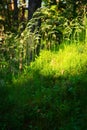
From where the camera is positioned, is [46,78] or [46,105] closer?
[46,105]

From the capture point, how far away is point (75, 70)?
5508 mm

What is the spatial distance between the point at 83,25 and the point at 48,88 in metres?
1.85

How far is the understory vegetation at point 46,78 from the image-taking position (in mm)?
4922

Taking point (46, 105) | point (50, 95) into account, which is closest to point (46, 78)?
point (50, 95)

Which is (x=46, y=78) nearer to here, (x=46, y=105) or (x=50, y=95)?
(x=50, y=95)

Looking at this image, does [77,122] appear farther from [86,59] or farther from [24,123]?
[86,59]

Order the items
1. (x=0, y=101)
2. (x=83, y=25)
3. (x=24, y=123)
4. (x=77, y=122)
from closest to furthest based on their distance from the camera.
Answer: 1. (x=77, y=122)
2. (x=24, y=123)
3. (x=0, y=101)
4. (x=83, y=25)

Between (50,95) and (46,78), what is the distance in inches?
22.0

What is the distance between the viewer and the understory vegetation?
492cm

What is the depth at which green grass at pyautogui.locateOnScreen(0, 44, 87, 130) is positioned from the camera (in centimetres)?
487

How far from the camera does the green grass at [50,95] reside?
4.87 meters

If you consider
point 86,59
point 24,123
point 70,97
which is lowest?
point 24,123

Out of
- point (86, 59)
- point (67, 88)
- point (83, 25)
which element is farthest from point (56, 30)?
point (67, 88)

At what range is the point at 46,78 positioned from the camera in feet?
18.7
